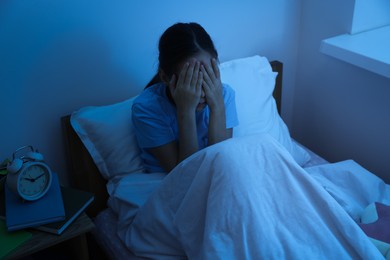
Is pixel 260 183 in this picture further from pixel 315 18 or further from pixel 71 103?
pixel 315 18

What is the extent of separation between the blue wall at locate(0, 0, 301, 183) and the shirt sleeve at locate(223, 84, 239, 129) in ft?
0.96

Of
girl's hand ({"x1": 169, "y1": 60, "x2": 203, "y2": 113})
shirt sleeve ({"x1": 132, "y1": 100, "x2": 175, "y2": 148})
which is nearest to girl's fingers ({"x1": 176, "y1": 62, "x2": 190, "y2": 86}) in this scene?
girl's hand ({"x1": 169, "y1": 60, "x2": 203, "y2": 113})

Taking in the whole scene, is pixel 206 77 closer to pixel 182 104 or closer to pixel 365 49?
pixel 182 104

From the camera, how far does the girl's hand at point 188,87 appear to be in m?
1.22

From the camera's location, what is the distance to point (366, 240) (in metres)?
0.98

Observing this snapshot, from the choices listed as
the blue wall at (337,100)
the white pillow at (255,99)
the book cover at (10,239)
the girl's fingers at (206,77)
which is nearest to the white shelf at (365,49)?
the blue wall at (337,100)

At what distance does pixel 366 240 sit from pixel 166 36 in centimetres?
72

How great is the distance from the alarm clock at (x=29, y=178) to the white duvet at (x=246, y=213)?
265 mm

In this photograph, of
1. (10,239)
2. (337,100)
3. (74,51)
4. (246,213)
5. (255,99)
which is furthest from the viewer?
(337,100)

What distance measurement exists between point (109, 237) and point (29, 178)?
0.99 ft

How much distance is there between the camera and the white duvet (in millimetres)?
978

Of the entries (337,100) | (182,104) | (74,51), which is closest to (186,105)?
(182,104)

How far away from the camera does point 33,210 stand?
112 centimetres

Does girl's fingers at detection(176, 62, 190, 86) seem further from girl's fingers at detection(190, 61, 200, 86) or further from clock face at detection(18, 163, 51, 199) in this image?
clock face at detection(18, 163, 51, 199)
